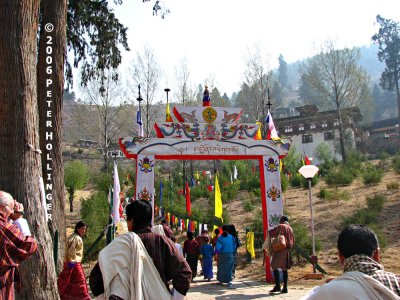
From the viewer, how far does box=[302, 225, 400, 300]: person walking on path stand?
217 cm

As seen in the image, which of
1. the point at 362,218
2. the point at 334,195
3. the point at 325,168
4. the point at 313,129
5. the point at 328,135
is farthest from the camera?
the point at 313,129

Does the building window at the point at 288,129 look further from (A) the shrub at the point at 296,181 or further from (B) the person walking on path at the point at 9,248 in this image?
(B) the person walking on path at the point at 9,248

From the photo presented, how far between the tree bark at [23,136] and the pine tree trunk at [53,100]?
12.5 feet

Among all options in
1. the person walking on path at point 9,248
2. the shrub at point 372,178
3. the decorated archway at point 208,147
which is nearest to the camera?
the person walking on path at point 9,248

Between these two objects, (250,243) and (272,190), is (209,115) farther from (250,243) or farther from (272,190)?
(250,243)

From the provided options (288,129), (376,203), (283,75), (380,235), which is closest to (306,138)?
(288,129)

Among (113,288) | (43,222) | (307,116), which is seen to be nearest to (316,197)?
(43,222)

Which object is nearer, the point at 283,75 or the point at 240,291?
the point at 240,291

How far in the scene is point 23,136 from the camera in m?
5.68

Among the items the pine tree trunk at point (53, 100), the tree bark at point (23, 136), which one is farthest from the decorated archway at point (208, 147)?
the tree bark at point (23, 136)

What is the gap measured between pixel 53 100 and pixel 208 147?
13.9 feet

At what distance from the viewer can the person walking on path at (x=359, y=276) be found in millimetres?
2170

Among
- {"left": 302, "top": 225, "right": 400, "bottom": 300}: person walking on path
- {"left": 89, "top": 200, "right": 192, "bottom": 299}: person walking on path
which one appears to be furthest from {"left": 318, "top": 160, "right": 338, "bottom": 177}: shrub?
{"left": 302, "top": 225, "right": 400, "bottom": 300}: person walking on path

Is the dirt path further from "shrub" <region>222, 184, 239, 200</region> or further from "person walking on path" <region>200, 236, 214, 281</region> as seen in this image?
"shrub" <region>222, 184, 239, 200</region>
